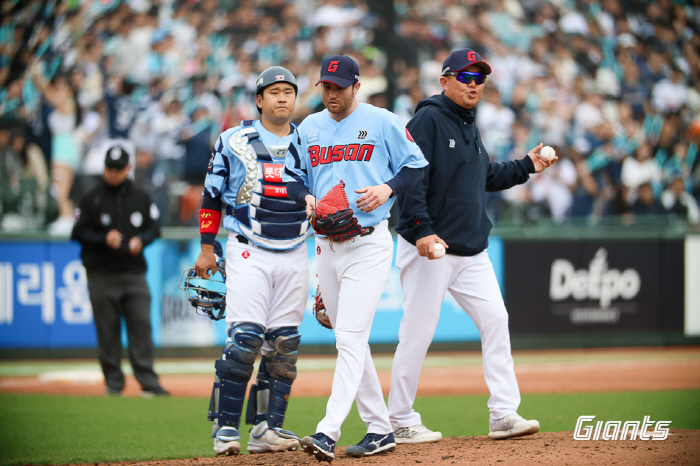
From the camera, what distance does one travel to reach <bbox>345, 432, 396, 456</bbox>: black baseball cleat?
14.2ft

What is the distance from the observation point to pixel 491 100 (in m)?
13.4

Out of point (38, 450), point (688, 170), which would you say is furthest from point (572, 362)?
point (38, 450)

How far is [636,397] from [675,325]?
13.4ft

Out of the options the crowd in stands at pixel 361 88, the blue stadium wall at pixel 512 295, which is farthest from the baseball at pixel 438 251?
the crowd in stands at pixel 361 88

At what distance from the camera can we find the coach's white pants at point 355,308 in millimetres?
4125

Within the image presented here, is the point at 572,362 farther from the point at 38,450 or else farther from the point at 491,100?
the point at 38,450

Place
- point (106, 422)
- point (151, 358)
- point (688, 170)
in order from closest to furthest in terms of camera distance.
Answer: point (106, 422) < point (151, 358) < point (688, 170)

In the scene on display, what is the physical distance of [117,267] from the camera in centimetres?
770

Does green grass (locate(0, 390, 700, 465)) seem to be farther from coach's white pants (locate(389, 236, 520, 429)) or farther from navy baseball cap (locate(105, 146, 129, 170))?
navy baseball cap (locate(105, 146, 129, 170))

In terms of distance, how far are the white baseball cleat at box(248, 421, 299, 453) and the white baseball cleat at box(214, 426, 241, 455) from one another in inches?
10.1

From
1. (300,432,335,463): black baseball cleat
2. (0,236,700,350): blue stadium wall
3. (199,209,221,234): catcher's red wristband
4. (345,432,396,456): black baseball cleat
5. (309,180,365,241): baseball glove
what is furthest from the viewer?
(0,236,700,350): blue stadium wall

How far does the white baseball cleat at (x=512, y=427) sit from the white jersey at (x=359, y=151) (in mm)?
1492

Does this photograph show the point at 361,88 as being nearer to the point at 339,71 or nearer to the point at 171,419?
the point at 171,419

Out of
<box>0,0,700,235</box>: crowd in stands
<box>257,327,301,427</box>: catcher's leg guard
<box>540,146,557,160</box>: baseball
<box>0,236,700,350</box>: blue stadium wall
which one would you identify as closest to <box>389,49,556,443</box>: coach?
<box>540,146,557,160</box>: baseball
